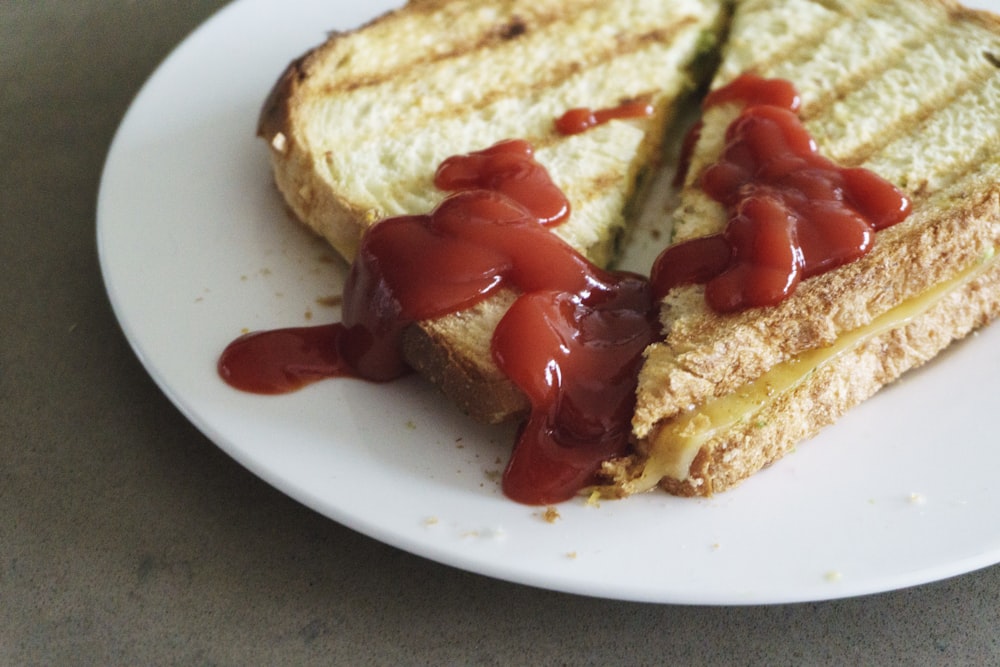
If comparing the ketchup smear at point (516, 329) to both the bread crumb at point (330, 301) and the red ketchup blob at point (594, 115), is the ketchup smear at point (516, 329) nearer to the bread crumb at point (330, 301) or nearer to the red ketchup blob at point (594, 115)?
the bread crumb at point (330, 301)

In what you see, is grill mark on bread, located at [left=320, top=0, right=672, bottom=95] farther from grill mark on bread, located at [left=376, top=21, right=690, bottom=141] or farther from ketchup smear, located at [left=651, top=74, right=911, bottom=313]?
ketchup smear, located at [left=651, top=74, right=911, bottom=313]

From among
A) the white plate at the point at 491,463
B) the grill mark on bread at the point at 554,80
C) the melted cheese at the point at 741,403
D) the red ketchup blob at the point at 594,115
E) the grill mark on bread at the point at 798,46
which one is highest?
the grill mark on bread at the point at 798,46

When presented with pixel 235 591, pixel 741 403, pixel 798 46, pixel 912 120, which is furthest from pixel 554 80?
pixel 235 591

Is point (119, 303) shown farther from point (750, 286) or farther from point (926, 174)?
point (926, 174)

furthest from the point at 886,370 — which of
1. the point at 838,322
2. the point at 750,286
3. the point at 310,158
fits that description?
the point at 310,158

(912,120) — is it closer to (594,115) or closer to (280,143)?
(594,115)

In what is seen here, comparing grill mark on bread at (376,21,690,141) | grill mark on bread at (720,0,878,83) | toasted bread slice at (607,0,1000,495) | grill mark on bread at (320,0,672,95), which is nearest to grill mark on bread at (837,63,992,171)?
toasted bread slice at (607,0,1000,495)

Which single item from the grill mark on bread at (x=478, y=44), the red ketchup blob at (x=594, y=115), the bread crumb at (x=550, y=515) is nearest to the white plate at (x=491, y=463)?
the bread crumb at (x=550, y=515)
